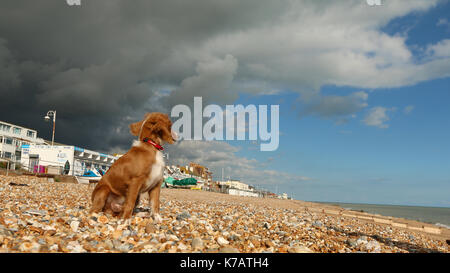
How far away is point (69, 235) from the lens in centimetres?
401

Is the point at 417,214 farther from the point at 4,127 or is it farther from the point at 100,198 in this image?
the point at 4,127

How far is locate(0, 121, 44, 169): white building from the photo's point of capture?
63.3 meters

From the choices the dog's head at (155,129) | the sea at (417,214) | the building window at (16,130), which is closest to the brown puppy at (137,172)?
the dog's head at (155,129)

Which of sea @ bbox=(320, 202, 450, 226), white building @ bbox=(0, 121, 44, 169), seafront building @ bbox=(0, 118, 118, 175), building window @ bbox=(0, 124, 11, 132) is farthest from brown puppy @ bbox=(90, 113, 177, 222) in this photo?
building window @ bbox=(0, 124, 11, 132)

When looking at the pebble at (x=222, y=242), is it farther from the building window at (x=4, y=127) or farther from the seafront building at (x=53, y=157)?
the building window at (x=4, y=127)

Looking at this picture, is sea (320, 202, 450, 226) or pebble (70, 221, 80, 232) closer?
pebble (70, 221, 80, 232)

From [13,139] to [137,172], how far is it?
77.1 meters

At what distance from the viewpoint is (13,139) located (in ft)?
219

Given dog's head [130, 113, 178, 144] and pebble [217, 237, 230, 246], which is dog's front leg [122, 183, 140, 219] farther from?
pebble [217, 237, 230, 246]

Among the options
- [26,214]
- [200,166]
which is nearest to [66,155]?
[26,214]

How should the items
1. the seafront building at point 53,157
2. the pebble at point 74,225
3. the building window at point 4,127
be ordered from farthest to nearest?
the building window at point 4,127 → the seafront building at point 53,157 → the pebble at point 74,225

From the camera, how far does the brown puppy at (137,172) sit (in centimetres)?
532
